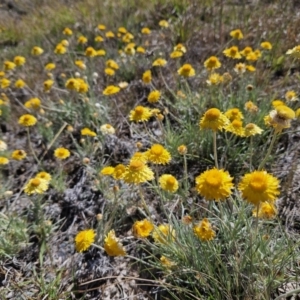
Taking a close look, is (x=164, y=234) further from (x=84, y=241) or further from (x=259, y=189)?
(x=259, y=189)

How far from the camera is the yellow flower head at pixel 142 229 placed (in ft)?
5.61

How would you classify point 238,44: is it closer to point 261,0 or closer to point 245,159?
point 261,0

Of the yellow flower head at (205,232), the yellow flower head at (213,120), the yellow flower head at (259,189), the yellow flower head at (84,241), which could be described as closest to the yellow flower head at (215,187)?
the yellow flower head at (259,189)

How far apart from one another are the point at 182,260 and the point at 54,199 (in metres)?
1.51

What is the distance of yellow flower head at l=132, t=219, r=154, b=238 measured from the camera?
1.71m

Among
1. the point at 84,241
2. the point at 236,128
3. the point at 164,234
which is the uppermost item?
the point at 236,128

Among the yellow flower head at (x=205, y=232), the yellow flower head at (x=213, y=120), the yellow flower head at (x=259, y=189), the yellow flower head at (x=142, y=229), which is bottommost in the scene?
the yellow flower head at (x=142, y=229)

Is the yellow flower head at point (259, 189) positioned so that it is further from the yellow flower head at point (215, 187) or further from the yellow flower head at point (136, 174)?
the yellow flower head at point (136, 174)

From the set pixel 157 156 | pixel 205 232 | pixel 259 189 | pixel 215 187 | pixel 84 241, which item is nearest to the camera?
pixel 259 189

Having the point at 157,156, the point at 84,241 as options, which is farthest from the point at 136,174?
the point at 84,241

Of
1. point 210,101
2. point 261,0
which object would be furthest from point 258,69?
point 261,0

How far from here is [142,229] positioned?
174cm

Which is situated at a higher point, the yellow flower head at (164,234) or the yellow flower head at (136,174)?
the yellow flower head at (136,174)

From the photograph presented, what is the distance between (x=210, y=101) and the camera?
3.06 meters
